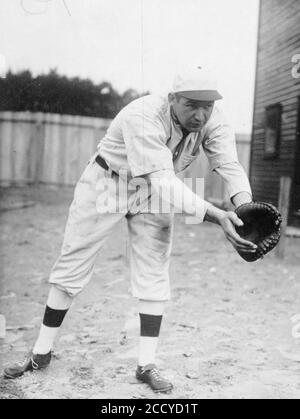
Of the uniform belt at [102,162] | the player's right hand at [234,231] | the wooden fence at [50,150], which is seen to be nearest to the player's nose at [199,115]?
the player's right hand at [234,231]

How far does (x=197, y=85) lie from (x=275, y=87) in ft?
25.7

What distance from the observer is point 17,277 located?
188 inches

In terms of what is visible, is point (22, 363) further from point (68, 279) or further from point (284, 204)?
point (284, 204)

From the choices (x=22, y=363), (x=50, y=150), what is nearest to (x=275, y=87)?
(x=50, y=150)

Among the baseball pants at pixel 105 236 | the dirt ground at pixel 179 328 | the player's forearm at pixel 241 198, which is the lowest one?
the dirt ground at pixel 179 328

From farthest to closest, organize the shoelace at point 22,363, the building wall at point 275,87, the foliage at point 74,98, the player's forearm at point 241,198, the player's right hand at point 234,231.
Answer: the building wall at point 275,87, the foliage at point 74,98, the shoelace at point 22,363, the player's forearm at point 241,198, the player's right hand at point 234,231

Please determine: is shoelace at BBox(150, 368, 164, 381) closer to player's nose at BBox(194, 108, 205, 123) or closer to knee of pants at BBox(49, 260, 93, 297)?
knee of pants at BBox(49, 260, 93, 297)

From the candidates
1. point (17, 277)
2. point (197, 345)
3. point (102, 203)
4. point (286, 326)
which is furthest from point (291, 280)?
point (102, 203)

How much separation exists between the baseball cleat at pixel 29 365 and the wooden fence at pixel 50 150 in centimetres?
758

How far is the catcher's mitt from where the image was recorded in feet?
7.44

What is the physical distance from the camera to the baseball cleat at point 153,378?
96.0 inches

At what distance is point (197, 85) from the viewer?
2281 mm

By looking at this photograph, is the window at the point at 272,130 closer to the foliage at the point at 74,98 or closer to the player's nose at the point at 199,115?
the foliage at the point at 74,98

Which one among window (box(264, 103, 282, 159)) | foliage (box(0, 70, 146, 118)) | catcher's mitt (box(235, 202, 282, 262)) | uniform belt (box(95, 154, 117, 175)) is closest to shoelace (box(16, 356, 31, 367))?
uniform belt (box(95, 154, 117, 175))
